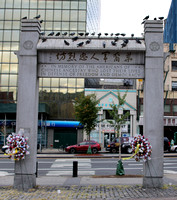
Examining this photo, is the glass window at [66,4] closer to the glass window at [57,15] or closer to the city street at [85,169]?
the glass window at [57,15]

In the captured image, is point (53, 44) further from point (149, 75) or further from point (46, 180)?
point (46, 180)

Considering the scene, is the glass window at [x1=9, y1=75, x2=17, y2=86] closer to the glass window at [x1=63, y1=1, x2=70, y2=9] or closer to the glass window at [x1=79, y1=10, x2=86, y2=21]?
the glass window at [x1=63, y1=1, x2=70, y2=9]

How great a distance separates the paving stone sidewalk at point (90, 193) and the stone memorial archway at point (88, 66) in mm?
721

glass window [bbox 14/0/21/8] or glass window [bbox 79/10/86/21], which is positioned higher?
glass window [bbox 14/0/21/8]

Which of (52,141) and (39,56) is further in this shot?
(52,141)

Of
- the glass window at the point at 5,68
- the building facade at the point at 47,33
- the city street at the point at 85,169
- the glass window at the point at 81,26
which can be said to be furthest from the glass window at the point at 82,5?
the city street at the point at 85,169

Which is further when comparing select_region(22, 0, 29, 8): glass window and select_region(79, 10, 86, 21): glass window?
select_region(22, 0, 29, 8): glass window

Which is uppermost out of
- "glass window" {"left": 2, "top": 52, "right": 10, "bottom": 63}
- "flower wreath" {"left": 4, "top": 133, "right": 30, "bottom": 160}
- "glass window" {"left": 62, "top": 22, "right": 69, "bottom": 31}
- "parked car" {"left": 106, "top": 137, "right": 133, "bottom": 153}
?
"glass window" {"left": 62, "top": 22, "right": 69, "bottom": 31}

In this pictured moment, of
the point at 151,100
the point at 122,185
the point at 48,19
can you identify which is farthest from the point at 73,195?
the point at 48,19

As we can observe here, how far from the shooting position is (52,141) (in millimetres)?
36812

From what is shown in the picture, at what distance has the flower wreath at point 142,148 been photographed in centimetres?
991

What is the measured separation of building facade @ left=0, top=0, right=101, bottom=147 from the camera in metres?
38.4

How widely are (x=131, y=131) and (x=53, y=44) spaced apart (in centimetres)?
2680

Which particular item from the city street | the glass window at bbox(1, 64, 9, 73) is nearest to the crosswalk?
the city street
